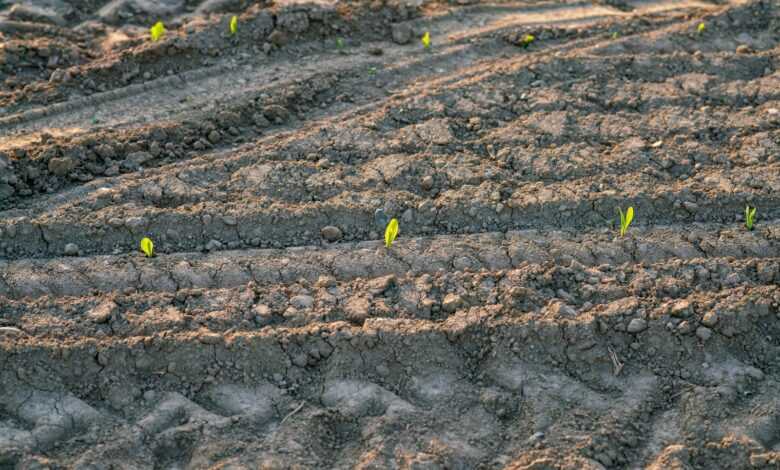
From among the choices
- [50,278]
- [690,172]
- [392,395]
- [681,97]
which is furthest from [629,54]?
[50,278]

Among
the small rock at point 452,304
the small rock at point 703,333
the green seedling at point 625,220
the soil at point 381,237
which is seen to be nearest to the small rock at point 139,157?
the soil at point 381,237

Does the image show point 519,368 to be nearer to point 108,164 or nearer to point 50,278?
point 50,278

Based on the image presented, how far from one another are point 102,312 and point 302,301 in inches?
35.9

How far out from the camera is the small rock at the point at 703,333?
411 centimetres

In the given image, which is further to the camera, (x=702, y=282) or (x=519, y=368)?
(x=702, y=282)

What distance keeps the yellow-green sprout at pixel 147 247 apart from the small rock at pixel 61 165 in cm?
80

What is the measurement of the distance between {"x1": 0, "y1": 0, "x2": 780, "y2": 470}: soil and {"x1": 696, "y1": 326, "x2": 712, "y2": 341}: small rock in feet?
0.07

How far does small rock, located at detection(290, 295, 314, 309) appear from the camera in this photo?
421cm

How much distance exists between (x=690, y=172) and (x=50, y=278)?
3.49 metres

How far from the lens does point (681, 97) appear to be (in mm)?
5703

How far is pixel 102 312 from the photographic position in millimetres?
4121

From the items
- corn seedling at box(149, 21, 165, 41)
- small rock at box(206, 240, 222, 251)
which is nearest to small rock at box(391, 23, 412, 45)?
corn seedling at box(149, 21, 165, 41)

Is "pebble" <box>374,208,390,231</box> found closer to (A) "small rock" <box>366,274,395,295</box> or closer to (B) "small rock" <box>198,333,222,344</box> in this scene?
(A) "small rock" <box>366,274,395,295</box>

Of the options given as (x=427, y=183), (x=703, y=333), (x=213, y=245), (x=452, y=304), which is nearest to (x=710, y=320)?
(x=703, y=333)
